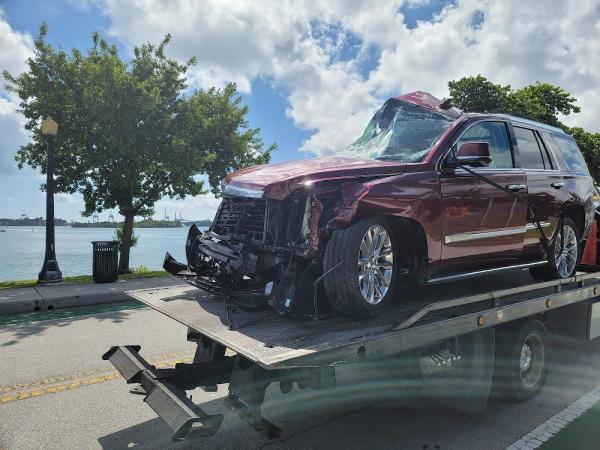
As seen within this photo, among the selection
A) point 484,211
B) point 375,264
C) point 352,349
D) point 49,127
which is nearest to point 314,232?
point 375,264

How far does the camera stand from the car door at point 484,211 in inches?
153

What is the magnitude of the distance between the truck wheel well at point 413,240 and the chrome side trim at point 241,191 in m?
1.03

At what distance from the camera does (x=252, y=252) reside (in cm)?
368

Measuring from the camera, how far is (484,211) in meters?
4.12

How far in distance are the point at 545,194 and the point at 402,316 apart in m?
2.54

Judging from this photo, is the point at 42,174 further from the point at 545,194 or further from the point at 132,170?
the point at 545,194

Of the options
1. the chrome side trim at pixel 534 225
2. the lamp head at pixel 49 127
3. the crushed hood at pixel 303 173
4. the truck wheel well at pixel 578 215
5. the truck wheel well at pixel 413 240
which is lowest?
the truck wheel well at pixel 413 240

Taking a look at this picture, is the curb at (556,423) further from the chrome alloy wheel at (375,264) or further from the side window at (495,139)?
the side window at (495,139)

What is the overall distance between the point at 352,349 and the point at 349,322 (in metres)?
0.50

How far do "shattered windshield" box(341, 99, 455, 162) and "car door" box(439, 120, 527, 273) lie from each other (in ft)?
0.82

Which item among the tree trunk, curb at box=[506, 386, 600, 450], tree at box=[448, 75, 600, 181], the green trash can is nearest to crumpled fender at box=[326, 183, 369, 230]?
curb at box=[506, 386, 600, 450]

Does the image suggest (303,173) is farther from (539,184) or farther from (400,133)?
(539,184)

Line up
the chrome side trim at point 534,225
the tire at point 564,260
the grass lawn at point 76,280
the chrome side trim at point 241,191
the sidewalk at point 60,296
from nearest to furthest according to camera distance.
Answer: the chrome side trim at point 241,191, the chrome side trim at point 534,225, the tire at point 564,260, the sidewalk at point 60,296, the grass lawn at point 76,280

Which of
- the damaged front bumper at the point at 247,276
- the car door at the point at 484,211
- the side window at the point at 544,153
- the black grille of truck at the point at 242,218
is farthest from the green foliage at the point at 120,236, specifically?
the car door at the point at 484,211
